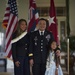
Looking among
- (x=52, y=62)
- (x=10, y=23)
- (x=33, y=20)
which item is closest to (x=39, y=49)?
(x=52, y=62)

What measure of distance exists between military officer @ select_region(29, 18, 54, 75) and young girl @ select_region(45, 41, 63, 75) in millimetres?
80

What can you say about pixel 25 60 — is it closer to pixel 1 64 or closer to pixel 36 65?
pixel 36 65

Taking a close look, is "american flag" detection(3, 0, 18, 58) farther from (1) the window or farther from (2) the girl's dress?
(1) the window

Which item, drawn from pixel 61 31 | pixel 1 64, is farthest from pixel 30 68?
pixel 61 31

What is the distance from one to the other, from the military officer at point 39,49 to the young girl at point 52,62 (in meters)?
0.08

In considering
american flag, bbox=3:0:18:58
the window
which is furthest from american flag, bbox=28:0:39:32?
the window

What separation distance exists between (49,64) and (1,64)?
5.87 m

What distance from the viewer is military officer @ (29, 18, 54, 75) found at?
13.3ft

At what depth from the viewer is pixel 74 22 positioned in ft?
33.8

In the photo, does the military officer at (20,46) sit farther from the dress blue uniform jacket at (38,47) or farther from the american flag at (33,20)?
the american flag at (33,20)

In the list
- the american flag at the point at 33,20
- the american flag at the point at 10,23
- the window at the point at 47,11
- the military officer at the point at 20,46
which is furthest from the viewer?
the window at the point at 47,11

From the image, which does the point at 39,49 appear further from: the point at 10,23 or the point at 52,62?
the point at 10,23

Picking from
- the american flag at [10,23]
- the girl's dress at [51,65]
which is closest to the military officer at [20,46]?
the girl's dress at [51,65]

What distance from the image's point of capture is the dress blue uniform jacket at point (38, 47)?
4.07 meters
